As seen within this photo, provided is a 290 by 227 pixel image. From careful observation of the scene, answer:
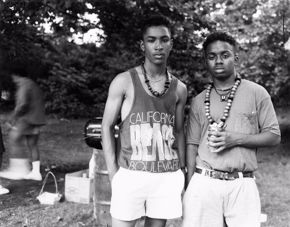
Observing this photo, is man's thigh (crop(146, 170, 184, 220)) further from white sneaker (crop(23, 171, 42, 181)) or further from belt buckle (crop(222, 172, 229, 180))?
white sneaker (crop(23, 171, 42, 181))

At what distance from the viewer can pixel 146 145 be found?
3031 mm

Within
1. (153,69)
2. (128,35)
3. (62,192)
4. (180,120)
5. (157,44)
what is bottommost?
(62,192)

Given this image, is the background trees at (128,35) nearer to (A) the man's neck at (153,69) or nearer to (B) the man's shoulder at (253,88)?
(A) the man's neck at (153,69)

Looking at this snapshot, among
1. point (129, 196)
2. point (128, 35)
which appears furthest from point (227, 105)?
point (128, 35)

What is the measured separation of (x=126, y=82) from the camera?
3072mm

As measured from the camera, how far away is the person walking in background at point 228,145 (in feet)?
9.50

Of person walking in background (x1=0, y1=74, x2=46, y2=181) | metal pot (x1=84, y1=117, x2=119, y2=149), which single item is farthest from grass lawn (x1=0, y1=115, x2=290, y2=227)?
metal pot (x1=84, y1=117, x2=119, y2=149)

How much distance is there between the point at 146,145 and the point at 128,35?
4651 millimetres

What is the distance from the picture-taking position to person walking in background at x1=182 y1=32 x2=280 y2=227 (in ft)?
9.50

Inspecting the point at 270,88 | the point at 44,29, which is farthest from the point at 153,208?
the point at 270,88

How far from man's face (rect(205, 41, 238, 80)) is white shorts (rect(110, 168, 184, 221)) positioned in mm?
793

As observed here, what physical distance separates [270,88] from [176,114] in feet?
24.7

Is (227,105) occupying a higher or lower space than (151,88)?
lower

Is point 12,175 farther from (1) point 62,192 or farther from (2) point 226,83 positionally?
(2) point 226,83
